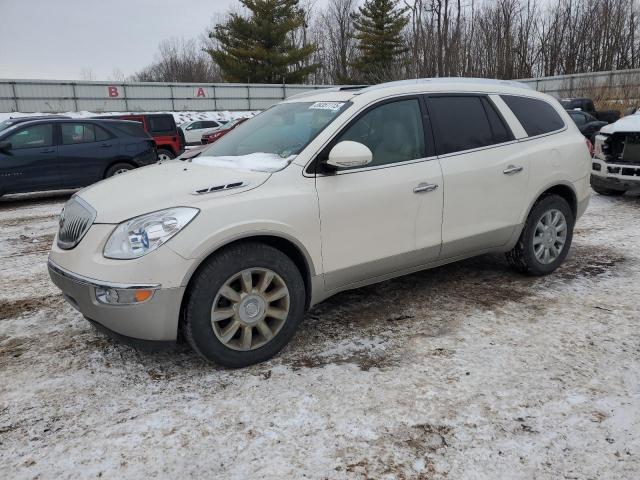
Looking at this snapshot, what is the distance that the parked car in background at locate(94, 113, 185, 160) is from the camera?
15840 millimetres

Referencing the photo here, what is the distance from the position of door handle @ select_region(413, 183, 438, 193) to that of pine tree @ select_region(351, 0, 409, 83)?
45.2m

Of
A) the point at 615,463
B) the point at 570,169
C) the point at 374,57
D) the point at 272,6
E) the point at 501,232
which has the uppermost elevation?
the point at 272,6

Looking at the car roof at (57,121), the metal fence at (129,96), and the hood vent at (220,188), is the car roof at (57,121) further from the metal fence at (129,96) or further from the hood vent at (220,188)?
the metal fence at (129,96)

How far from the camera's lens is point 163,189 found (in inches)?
121

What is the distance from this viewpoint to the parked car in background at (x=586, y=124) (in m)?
14.7

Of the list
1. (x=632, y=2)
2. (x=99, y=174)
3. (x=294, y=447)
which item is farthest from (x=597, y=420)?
(x=632, y=2)

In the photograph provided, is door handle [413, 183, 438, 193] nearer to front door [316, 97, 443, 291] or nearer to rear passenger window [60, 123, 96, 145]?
front door [316, 97, 443, 291]

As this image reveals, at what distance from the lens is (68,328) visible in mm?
3795

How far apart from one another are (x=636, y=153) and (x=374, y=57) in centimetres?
4292

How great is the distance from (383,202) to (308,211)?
0.59m

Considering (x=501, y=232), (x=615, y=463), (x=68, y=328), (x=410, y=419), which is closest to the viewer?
(x=615, y=463)

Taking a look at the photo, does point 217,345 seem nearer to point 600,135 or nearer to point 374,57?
point 600,135

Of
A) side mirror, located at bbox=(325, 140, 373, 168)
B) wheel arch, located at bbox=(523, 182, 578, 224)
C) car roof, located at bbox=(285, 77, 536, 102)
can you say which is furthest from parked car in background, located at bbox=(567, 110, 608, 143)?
side mirror, located at bbox=(325, 140, 373, 168)

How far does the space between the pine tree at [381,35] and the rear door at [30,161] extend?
132 feet
